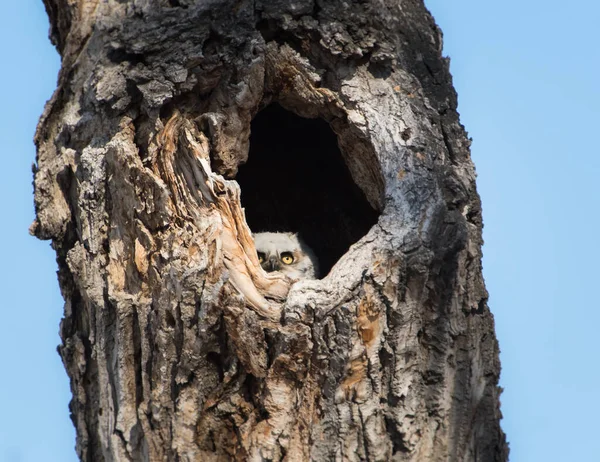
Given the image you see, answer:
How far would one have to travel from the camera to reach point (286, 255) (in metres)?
5.59

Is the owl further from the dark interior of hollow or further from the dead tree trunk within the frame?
the dead tree trunk

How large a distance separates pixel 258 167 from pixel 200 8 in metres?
1.46

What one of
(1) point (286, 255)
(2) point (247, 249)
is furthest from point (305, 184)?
(2) point (247, 249)

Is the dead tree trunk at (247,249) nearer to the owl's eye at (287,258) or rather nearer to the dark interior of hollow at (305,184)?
the dark interior of hollow at (305,184)

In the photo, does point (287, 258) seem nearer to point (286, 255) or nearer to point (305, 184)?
point (286, 255)

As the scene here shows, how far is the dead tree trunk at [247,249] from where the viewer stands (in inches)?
134

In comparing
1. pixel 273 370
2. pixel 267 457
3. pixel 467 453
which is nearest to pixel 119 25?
pixel 273 370

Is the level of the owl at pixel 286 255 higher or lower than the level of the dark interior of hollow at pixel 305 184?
lower

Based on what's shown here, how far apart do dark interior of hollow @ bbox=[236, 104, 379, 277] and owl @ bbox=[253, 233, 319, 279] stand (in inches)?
2.7

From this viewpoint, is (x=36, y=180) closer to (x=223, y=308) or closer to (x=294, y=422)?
(x=223, y=308)

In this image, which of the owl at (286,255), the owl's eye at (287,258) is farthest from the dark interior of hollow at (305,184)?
the owl's eye at (287,258)

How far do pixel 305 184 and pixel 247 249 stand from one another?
1.69 metres

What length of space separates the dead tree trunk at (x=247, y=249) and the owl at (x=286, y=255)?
1312mm

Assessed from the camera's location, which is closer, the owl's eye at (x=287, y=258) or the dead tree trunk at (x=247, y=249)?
the dead tree trunk at (x=247, y=249)
